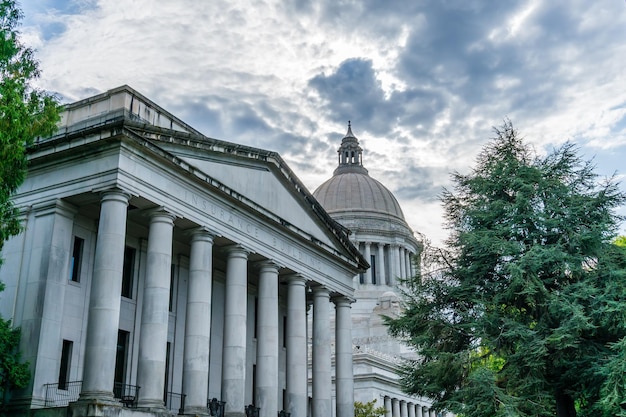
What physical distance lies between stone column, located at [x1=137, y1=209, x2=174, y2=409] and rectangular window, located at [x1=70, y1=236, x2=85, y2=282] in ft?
12.0

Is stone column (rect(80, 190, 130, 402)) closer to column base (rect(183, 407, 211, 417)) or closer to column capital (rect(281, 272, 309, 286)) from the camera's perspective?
column base (rect(183, 407, 211, 417))

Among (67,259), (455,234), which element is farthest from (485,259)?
(67,259)

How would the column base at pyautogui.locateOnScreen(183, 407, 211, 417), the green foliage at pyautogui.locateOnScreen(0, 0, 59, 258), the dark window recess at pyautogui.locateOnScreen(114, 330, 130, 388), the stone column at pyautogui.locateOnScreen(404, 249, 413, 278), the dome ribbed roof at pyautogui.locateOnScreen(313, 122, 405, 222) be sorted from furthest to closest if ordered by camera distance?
the dome ribbed roof at pyautogui.locateOnScreen(313, 122, 405, 222) < the stone column at pyautogui.locateOnScreen(404, 249, 413, 278) < the dark window recess at pyautogui.locateOnScreen(114, 330, 130, 388) < the column base at pyautogui.locateOnScreen(183, 407, 211, 417) < the green foliage at pyautogui.locateOnScreen(0, 0, 59, 258)

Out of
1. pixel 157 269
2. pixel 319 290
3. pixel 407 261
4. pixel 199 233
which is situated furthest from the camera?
pixel 407 261

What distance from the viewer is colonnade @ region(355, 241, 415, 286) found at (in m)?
96.9

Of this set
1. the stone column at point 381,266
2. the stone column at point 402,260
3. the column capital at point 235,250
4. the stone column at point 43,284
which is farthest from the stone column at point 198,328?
the stone column at point 402,260

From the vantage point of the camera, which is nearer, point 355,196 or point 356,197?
point 356,197

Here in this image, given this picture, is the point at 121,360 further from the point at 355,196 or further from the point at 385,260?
the point at 355,196

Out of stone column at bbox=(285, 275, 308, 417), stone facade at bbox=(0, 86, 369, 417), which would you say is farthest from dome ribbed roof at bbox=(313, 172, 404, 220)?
stone facade at bbox=(0, 86, 369, 417)

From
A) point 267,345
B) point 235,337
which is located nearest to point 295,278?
point 267,345

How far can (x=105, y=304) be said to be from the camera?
23797mm

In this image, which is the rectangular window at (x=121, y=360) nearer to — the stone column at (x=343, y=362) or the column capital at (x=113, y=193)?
the column capital at (x=113, y=193)

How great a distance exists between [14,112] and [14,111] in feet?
0.11

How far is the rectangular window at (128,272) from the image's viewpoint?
30.6 m
